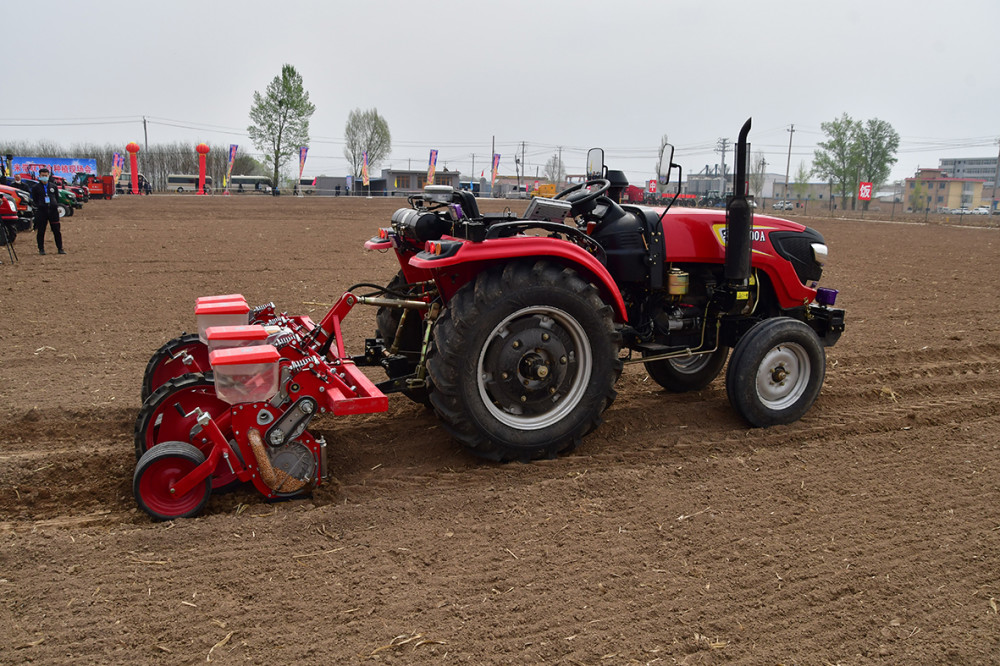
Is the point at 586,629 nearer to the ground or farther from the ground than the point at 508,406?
nearer to the ground

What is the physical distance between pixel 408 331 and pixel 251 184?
219 ft

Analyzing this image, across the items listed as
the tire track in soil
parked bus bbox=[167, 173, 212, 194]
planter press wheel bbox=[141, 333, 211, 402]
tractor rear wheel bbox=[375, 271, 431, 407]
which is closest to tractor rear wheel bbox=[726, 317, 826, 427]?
the tire track in soil

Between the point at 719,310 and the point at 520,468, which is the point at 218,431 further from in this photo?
the point at 719,310

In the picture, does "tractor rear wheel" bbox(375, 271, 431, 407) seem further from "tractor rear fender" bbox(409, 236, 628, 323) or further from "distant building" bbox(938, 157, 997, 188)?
"distant building" bbox(938, 157, 997, 188)

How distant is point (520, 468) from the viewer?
4.19 metres

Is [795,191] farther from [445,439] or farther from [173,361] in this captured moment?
[173,361]

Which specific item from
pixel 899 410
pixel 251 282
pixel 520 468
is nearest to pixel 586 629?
pixel 520 468

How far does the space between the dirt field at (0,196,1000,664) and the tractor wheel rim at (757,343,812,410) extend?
0.72ft

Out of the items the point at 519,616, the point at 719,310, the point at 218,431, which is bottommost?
the point at 519,616

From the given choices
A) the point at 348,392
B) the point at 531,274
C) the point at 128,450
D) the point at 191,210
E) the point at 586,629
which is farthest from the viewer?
the point at 191,210

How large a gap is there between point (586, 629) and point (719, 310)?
306 cm

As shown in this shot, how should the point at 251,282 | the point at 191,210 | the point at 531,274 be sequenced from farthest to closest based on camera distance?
1. the point at 191,210
2. the point at 251,282
3. the point at 531,274

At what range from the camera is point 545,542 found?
3.36 meters

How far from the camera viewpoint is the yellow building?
96.3 m
